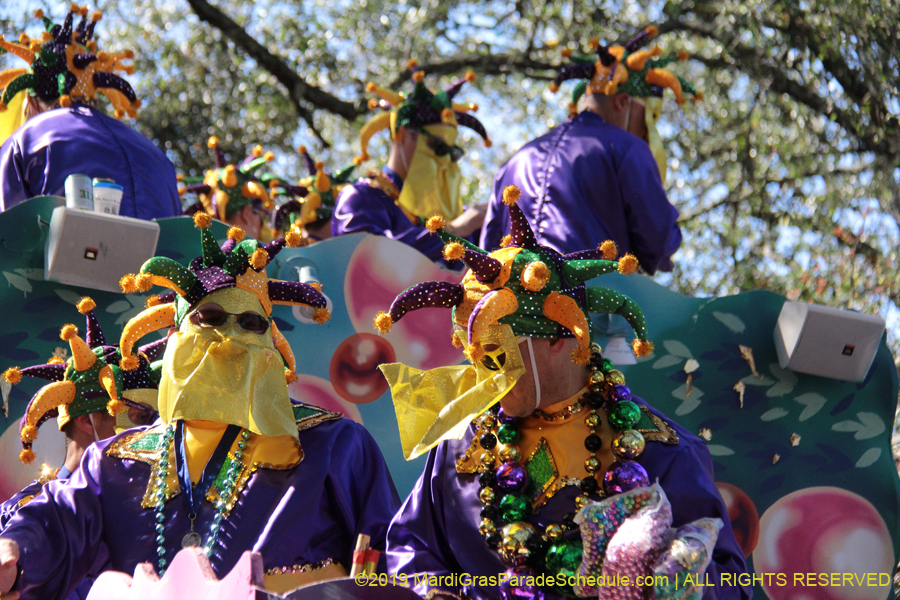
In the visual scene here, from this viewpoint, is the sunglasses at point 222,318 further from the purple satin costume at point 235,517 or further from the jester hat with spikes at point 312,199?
the jester hat with spikes at point 312,199

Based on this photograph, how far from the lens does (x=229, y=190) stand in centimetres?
657

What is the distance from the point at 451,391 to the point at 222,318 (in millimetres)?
693

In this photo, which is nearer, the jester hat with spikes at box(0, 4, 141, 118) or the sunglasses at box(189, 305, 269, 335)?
the sunglasses at box(189, 305, 269, 335)

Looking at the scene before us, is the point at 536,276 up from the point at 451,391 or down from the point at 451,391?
up

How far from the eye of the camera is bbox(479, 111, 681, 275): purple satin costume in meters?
4.20

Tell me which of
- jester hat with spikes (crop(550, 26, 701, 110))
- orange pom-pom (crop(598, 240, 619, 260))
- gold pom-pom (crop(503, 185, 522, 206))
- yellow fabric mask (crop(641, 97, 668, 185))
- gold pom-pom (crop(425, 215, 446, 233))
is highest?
jester hat with spikes (crop(550, 26, 701, 110))

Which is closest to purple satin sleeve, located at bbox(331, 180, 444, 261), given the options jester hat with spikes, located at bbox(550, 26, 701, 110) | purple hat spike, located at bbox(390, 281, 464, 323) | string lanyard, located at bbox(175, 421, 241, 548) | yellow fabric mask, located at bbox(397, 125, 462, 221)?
yellow fabric mask, located at bbox(397, 125, 462, 221)

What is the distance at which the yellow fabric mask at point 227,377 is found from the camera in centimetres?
282

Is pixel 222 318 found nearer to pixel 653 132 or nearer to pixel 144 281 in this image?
pixel 144 281

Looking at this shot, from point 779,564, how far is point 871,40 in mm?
2833

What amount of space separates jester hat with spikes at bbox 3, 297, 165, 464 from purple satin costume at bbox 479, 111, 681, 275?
161cm

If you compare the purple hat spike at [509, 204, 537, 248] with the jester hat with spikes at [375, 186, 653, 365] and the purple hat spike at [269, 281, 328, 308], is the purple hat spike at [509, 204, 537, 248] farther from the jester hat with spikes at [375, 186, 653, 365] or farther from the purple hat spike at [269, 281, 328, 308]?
the purple hat spike at [269, 281, 328, 308]

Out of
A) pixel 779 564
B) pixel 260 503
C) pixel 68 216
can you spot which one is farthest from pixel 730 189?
pixel 260 503

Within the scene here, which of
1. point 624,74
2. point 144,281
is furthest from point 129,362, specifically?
point 624,74
